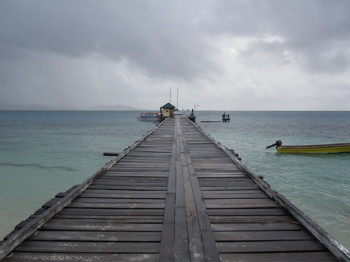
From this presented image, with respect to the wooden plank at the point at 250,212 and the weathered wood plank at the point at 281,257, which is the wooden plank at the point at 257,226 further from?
the weathered wood plank at the point at 281,257

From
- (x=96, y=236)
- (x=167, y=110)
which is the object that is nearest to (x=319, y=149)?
(x=96, y=236)

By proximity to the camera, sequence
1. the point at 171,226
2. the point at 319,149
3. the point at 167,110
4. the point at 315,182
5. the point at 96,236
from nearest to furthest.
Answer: the point at 96,236 < the point at 171,226 < the point at 315,182 < the point at 319,149 < the point at 167,110

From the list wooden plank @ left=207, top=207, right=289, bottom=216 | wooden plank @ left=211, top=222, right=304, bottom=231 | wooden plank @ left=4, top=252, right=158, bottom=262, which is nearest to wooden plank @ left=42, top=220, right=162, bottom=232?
wooden plank @ left=4, top=252, right=158, bottom=262

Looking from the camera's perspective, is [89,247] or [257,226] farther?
[257,226]

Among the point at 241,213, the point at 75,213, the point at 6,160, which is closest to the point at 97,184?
the point at 75,213

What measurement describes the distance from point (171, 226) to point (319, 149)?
21.6 metres

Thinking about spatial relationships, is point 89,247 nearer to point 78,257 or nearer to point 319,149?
point 78,257

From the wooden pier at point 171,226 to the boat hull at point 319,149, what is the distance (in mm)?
17151

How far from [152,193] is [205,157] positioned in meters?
4.00

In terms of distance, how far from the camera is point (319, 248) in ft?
9.29

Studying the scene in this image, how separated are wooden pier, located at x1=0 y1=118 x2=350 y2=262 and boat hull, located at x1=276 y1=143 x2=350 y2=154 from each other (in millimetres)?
17151

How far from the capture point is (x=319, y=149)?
19938mm

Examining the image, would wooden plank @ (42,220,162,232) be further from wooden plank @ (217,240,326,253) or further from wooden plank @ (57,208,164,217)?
wooden plank @ (217,240,326,253)

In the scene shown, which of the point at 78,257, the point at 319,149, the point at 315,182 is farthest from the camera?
the point at 319,149
